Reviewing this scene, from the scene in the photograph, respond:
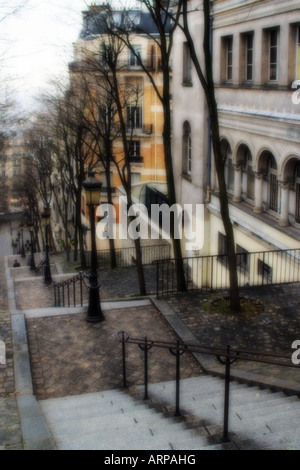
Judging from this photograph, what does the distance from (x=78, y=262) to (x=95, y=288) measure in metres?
19.9

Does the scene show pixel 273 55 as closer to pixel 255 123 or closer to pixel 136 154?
pixel 255 123

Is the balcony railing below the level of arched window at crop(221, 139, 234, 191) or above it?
below

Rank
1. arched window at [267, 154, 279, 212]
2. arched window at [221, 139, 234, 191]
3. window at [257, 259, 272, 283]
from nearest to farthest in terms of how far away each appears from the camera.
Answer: arched window at [267, 154, 279, 212]
window at [257, 259, 272, 283]
arched window at [221, 139, 234, 191]

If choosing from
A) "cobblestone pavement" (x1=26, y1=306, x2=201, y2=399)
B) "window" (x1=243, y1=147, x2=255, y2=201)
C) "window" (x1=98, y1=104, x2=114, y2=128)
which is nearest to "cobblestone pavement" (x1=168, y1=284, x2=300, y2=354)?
"cobblestone pavement" (x1=26, y1=306, x2=201, y2=399)

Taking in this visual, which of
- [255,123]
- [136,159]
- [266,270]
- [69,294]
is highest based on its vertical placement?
[255,123]

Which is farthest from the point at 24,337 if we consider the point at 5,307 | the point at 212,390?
the point at 5,307

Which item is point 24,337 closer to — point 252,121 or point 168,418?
point 168,418

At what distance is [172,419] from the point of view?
22.4 ft

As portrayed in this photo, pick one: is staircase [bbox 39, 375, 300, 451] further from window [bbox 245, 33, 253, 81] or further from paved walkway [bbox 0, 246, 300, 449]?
window [bbox 245, 33, 253, 81]

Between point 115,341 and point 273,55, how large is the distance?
9119 millimetres

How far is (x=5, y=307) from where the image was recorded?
18328mm

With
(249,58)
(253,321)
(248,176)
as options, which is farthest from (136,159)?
(253,321)

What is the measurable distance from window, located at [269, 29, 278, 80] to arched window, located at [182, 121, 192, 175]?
6.57 metres

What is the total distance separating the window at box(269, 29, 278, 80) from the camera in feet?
48.1
